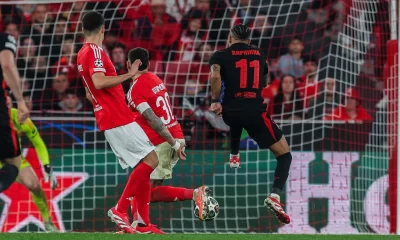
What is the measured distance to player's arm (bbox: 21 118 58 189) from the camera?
1230 cm

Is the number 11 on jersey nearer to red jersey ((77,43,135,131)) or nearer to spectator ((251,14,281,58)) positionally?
red jersey ((77,43,135,131))

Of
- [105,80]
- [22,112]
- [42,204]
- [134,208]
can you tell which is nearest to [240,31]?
[105,80]

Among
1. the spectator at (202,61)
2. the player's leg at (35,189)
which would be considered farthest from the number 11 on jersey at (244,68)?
the spectator at (202,61)

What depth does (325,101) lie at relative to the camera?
13.8 m

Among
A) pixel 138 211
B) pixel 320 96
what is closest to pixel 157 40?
pixel 320 96

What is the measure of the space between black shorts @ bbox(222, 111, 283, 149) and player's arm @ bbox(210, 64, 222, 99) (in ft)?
0.72

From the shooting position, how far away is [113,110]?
9.47 m

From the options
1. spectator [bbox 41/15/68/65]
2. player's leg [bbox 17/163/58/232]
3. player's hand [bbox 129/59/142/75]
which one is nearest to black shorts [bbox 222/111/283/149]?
player's hand [bbox 129/59/142/75]

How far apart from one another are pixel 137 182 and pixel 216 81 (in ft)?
4.26

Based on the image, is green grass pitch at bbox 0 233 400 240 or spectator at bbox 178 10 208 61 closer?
green grass pitch at bbox 0 233 400 240

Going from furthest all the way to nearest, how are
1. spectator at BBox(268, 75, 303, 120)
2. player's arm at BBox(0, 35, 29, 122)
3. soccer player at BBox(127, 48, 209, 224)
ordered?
spectator at BBox(268, 75, 303, 120) < soccer player at BBox(127, 48, 209, 224) < player's arm at BBox(0, 35, 29, 122)

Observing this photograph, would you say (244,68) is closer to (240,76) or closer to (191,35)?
(240,76)

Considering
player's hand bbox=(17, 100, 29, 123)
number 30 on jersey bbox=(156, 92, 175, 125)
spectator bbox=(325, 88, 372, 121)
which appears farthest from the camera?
spectator bbox=(325, 88, 372, 121)

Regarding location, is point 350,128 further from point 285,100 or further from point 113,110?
point 113,110
